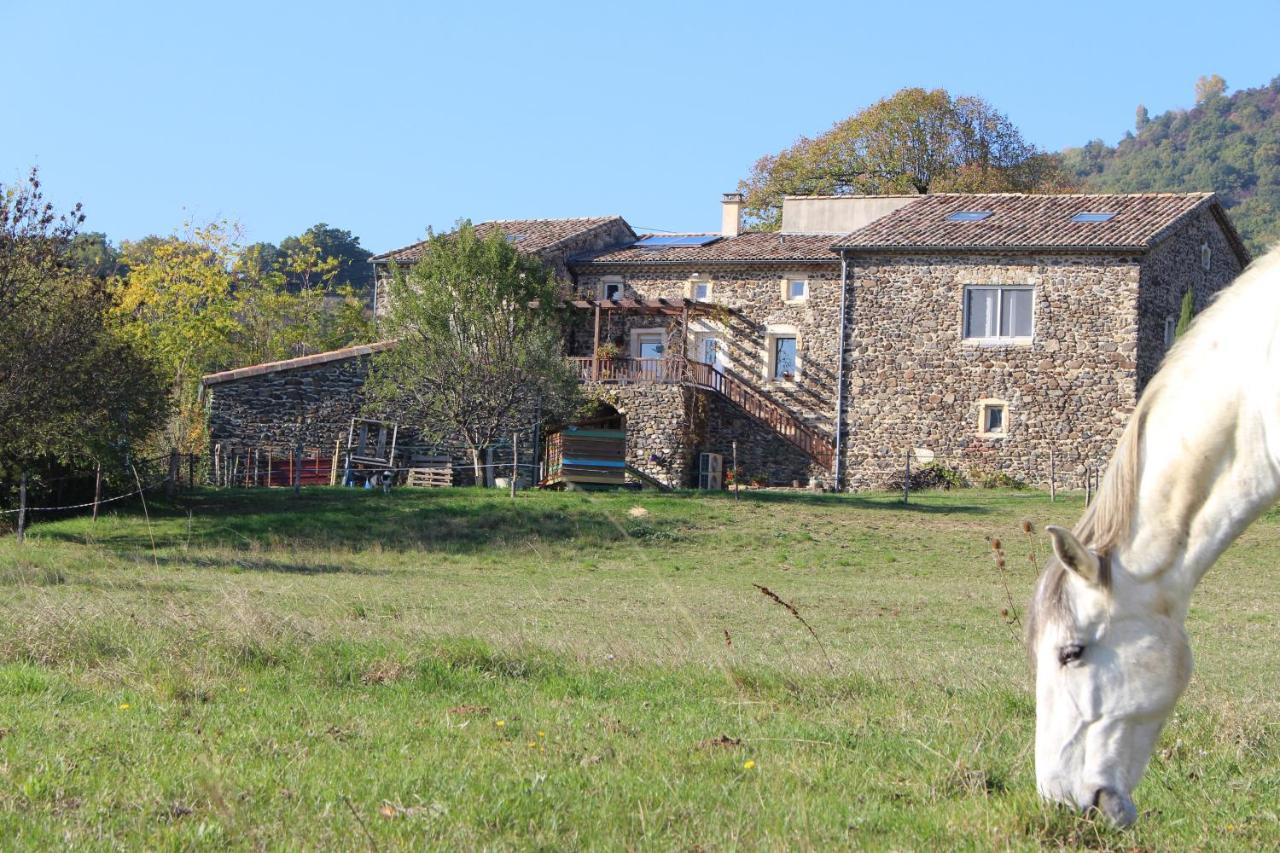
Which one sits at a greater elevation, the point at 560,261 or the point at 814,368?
the point at 560,261

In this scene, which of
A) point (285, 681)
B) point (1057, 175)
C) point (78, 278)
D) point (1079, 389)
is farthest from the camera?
point (1057, 175)

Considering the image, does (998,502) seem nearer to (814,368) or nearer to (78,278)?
(814,368)

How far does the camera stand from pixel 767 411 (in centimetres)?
3853

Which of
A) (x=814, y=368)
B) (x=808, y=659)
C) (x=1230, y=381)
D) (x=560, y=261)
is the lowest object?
(x=808, y=659)

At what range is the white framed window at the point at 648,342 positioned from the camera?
133ft

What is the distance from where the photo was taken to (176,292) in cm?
4644

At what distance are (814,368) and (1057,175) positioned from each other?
68.9ft

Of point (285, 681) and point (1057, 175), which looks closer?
point (285, 681)

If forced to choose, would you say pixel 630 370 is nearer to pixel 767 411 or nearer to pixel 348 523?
pixel 767 411

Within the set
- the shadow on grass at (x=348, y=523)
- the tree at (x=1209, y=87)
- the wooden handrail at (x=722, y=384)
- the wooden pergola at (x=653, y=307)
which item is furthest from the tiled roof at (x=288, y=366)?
the tree at (x=1209, y=87)

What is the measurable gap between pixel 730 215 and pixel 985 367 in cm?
1245

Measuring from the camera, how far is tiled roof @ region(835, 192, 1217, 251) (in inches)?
1344

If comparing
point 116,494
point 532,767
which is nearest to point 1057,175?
point 116,494

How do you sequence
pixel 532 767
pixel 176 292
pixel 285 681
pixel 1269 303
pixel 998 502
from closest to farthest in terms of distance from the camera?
pixel 1269 303, pixel 532 767, pixel 285 681, pixel 998 502, pixel 176 292
